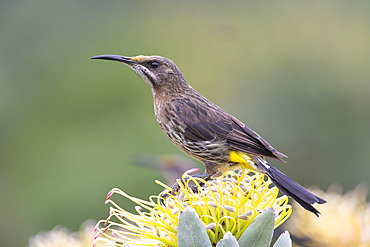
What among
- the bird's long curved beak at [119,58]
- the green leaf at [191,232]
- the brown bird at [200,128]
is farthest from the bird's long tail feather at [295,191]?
the bird's long curved beak at [119,58]

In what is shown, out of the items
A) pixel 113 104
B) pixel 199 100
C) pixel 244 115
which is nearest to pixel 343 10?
pixel 244 115

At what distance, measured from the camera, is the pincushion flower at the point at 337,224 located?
3.07m

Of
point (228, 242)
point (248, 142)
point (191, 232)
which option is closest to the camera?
point (228, 242)

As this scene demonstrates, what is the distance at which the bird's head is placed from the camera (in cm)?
336

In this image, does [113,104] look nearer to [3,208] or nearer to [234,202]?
[3,208]

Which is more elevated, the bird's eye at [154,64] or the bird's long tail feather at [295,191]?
the bird's eye at [154,64]

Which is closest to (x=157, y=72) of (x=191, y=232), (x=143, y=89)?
(x=191, y=232)

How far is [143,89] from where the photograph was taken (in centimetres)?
1169

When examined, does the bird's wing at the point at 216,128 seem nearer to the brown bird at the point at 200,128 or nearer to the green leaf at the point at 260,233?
the brown bird at the point at 200,128

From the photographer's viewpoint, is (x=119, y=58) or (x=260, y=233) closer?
(x=260, y=233)

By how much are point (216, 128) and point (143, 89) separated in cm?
854

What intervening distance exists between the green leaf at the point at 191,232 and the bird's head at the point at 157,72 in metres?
1.46

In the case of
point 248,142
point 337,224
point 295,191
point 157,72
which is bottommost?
point 337,224

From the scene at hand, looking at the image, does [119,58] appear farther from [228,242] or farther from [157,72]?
[228,242]
